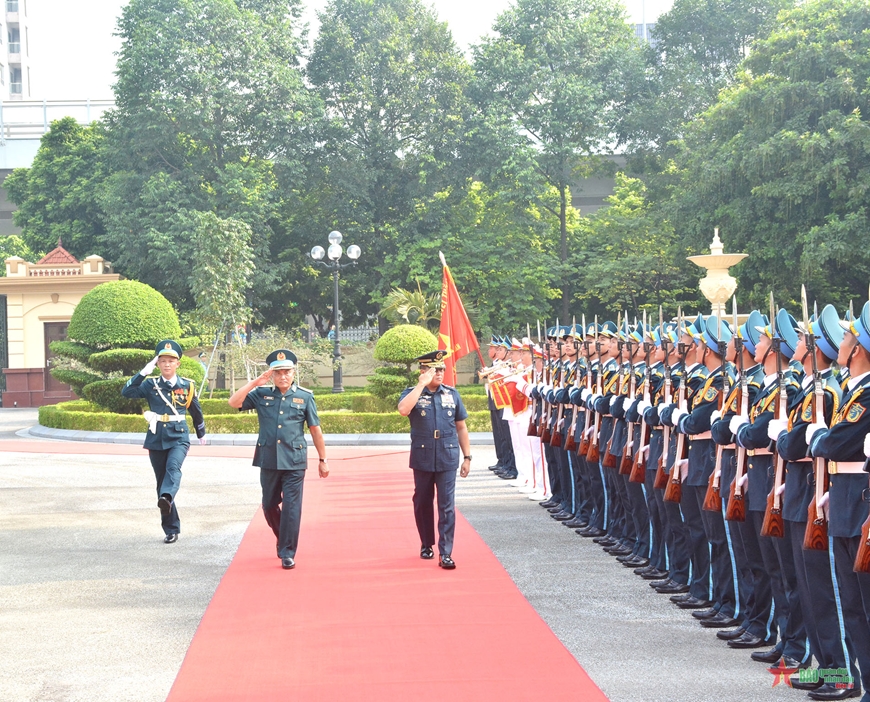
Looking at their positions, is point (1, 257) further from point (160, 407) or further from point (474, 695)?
point (474, 695)

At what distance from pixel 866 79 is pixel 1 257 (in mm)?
40146

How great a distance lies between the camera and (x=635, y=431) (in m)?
9.43

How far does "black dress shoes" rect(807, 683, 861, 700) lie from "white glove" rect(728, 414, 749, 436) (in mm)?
1630

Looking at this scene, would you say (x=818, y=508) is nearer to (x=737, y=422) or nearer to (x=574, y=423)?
(x=737, y=422)

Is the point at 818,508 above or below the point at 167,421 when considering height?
below

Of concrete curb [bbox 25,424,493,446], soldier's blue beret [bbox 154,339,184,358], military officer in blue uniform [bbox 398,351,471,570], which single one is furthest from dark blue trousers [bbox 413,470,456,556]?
concrete curb [bbox 25,424,493,446]

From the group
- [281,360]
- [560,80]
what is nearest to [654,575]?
[281,360]

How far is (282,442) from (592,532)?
3.34 metres

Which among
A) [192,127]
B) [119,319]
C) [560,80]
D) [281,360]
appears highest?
[560,80]

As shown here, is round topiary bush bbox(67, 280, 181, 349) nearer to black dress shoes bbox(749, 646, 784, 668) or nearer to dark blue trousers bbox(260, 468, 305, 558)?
dark blue trousers bbox(260, 468, 305, 558)

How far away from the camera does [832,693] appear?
5.78m

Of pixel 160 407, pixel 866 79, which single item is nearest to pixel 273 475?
pixel 160 407

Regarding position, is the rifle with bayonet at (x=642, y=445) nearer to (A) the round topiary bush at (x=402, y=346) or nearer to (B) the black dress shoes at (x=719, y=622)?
(B) the black dress shoes at (x=719, y=622)

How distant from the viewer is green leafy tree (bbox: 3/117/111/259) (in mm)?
42656
